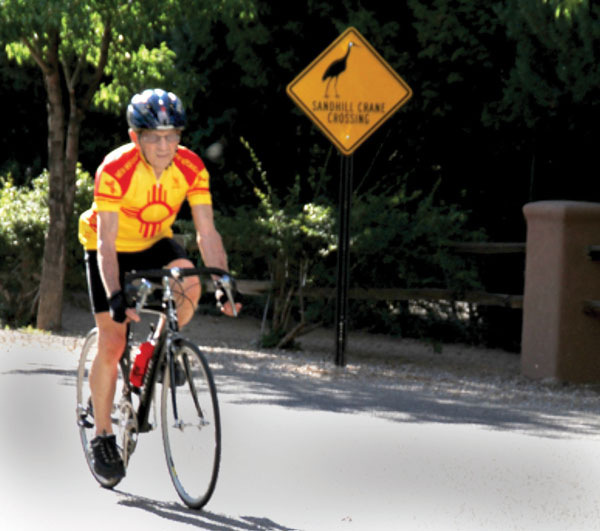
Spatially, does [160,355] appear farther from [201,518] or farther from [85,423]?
[85,423]

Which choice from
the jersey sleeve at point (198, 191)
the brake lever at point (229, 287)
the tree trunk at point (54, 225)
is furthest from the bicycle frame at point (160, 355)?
the tree trunk at point (54, 225)

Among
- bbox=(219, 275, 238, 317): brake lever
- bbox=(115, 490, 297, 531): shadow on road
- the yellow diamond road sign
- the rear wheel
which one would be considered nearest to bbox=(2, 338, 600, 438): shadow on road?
the yellow diamond road sign

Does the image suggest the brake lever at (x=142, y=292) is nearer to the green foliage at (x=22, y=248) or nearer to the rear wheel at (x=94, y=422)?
the rear wheel at (x=94, y=422)

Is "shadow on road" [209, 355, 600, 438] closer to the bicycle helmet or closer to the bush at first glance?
the bush

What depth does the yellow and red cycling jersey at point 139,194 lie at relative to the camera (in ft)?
19.0

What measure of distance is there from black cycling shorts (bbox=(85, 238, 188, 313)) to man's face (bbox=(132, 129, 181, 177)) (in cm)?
46

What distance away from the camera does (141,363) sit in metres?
5.99

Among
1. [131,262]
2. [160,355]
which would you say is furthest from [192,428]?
[131,262]

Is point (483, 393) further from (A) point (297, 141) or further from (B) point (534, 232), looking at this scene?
(A) point (297, 141)

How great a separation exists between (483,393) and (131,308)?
608 cm

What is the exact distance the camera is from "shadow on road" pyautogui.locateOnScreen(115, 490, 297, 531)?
18.4 feet

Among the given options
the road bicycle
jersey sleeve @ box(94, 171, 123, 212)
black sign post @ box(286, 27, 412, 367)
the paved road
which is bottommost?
the paved road

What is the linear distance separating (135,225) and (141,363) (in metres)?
0.59

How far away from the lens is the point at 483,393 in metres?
11.3
